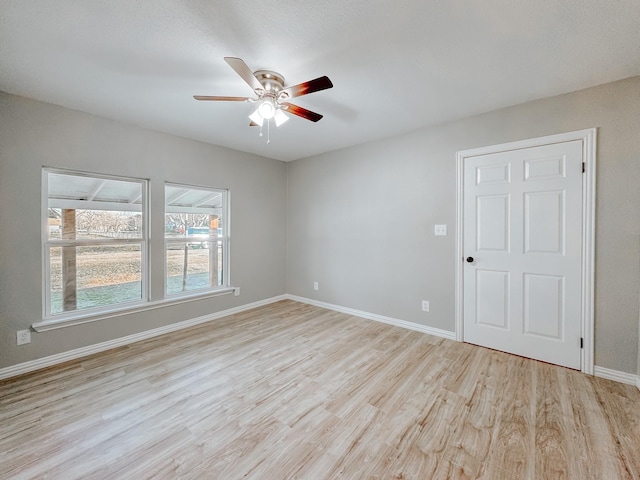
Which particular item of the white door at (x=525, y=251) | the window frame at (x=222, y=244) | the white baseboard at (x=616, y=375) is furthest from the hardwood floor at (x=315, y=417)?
the window frame at (x=222, y=244)

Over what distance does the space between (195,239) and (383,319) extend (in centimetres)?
286

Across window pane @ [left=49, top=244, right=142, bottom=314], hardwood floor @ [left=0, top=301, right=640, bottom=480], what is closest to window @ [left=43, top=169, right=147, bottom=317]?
window pane @ [left=49, top=244, right=142, bottom=314]

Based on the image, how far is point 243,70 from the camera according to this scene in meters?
1.63

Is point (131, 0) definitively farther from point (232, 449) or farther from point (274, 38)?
→ point (232, 449)

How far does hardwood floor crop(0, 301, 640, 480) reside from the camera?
4.65ft

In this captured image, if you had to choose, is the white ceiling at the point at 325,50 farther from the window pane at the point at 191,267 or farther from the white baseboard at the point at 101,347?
the white baseboard at the point at 101,347

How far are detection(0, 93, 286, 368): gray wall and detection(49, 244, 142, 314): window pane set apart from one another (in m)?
0.16

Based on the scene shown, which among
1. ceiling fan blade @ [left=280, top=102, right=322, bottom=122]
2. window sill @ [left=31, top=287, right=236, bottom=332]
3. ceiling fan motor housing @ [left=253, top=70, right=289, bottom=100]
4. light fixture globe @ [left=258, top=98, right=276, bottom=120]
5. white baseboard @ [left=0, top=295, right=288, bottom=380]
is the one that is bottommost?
white baseboard @ [left=0, top=295, right=288, bottom=380]

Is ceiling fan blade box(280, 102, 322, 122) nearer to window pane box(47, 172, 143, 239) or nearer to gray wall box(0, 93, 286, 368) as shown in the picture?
gray wall box(0, 93, 286, 368)

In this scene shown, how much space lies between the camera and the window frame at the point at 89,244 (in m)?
2.54

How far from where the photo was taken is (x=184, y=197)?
357 cm

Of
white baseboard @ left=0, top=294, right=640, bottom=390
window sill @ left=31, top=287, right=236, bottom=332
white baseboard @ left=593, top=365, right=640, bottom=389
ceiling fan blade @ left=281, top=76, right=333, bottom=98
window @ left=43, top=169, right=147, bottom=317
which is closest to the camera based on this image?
ceiling fan blade @ left=281, top=76, right=333, bottom=98

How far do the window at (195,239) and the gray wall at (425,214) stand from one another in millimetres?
1268

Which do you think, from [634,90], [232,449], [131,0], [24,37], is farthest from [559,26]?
[24,37]
